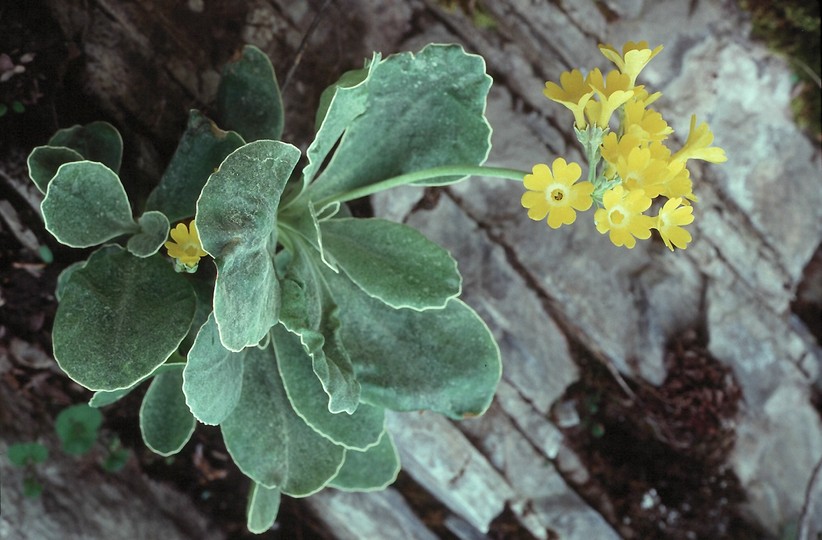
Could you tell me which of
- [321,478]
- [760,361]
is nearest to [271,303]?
[321,478]

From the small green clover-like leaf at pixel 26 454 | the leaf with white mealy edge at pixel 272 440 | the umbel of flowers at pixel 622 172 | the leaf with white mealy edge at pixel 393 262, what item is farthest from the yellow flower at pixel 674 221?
the small green clover-like leaf at pixel 26 454

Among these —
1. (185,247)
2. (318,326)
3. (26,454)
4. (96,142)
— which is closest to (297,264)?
(318,326)

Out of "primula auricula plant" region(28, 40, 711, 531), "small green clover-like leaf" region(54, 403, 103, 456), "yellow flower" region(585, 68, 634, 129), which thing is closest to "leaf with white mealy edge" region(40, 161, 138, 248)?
"primula auricula plant" region(28, 40, 711, 531)

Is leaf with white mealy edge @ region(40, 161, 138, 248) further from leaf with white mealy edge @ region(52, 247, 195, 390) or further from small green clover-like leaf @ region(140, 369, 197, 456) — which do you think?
small green clover-like leaf @ region(140, 369, 197, 456)

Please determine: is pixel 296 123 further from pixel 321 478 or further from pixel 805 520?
pixel 805 520

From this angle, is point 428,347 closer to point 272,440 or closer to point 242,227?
point 272,440

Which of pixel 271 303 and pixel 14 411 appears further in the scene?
pixel 14 411
